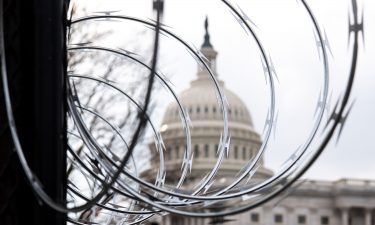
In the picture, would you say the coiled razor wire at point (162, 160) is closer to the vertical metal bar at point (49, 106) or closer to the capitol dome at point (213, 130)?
the vertical metal bar at point (49, 106)

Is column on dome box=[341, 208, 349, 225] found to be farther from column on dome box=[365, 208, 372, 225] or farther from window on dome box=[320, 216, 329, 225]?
column on dome box=[365, 208, 372, 225]

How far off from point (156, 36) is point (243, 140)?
138 m

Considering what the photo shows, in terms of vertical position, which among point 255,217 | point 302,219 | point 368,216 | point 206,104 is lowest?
point 302,219

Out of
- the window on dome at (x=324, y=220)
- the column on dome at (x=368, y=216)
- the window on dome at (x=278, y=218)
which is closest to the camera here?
the window on dome at (x=278, y=218)

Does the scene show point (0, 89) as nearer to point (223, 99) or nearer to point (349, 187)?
point (223, 99)

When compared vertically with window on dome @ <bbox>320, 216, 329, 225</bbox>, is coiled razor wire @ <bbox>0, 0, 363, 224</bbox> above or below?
above

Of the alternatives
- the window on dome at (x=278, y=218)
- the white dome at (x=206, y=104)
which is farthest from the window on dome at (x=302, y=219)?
the white dome at (x=206, y=104)

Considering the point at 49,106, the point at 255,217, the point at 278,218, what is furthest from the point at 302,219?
the point at 49,106

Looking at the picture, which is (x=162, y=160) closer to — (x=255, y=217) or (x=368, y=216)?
(x=255, y=217)

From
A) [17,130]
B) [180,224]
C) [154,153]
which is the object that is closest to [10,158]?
[17,130]

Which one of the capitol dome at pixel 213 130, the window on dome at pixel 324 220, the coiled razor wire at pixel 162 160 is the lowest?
the window on dome at pixel 324 220

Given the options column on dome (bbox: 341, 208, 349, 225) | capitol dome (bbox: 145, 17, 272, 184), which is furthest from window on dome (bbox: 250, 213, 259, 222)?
column on dome (bbox: 341, 208, 349, 225)

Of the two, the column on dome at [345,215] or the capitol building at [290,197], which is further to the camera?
the column on dome at [345,215]

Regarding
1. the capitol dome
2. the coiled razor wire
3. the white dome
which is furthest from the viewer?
the white dome
